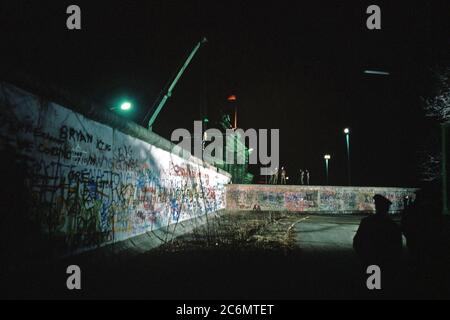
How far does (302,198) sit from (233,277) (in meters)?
20.5

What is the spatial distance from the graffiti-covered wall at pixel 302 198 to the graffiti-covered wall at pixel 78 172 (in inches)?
573

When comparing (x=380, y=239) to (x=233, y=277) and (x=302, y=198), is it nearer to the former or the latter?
(x=233, y=277)

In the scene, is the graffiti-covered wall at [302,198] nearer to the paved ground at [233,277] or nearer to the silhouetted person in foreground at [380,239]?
the paved ground at [233,277]

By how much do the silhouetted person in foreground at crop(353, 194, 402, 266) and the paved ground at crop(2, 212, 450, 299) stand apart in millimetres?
404

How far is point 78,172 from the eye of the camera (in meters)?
6.41

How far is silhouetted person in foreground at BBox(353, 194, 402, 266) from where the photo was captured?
4.23 meters

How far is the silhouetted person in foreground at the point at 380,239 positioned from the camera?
4227mm

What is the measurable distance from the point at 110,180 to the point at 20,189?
273 cm

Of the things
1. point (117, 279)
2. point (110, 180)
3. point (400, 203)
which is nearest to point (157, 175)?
point (110, 180)

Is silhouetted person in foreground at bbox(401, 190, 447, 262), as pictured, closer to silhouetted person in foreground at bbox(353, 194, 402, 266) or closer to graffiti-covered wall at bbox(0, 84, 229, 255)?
silhouetted person in foreground at bbox(353, 194, 402, 266)

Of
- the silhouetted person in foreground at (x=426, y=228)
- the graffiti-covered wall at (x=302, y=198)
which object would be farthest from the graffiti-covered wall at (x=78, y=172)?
the graffiti-covered wall at (x=302, y=198)

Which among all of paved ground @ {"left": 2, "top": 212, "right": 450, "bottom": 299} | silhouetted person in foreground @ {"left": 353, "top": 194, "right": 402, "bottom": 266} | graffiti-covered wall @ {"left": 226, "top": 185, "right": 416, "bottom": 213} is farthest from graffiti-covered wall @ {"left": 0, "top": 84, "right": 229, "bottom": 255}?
graffiti-covered wall @ {"left": 226, "top": 185, "right": 416, "bottom": 213}

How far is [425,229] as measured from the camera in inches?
188
